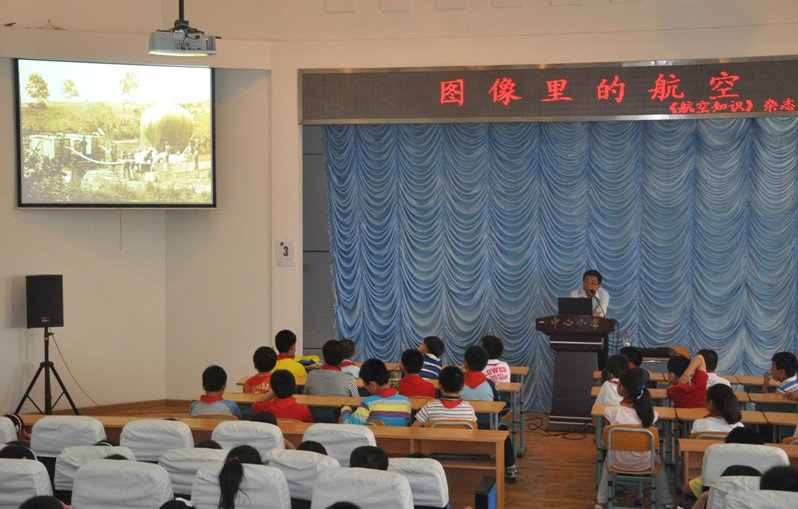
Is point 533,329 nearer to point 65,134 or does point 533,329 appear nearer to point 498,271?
point 498,271

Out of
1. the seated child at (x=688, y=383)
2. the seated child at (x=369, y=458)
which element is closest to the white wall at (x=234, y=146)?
the seated child at (x=688, y=383)

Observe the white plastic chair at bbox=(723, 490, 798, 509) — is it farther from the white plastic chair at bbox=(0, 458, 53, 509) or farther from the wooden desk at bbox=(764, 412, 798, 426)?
the white plastic chair at bbox=(0, 458, 53, 509)

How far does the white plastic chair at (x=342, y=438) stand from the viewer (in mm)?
5086

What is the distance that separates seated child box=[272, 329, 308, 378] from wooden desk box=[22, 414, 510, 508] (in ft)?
5.60

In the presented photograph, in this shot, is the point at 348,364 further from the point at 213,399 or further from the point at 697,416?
the point at 697,416

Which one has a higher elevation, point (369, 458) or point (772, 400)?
point (369, 458)

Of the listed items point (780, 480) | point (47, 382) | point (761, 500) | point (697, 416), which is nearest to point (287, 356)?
point (47, 382)

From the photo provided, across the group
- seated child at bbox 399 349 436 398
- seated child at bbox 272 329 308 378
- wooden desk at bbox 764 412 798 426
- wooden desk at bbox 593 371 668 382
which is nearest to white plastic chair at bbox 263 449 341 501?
seated child at bbox 399 349 436 398

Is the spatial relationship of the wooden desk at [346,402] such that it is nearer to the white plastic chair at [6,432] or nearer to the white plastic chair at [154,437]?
the white plastic chair at [154,437]

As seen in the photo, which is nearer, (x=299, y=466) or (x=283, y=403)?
(x=299, y=466)

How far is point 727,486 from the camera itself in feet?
13.6

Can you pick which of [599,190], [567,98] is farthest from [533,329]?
[567,98]

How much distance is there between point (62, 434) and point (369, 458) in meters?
2.03

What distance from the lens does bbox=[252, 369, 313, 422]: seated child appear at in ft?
20.8
